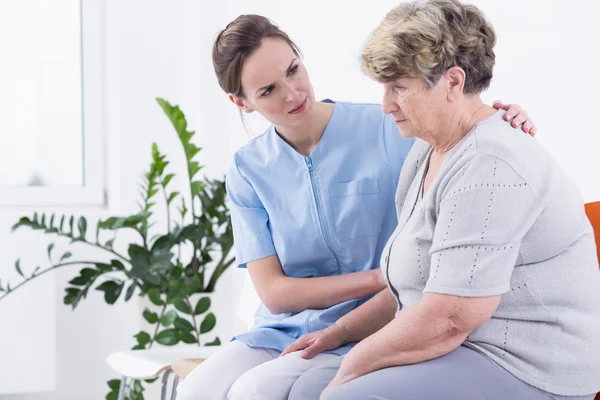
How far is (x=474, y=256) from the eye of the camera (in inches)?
46.6

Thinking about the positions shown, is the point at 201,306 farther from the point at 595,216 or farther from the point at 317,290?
the point at 595,216

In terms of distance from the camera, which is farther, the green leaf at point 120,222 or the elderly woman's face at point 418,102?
the green leaf at point 120,222

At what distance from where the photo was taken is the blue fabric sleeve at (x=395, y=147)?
5.66 feet

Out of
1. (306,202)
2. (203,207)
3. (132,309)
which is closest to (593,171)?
(306,202)

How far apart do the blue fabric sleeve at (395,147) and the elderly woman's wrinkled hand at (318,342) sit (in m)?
0.34

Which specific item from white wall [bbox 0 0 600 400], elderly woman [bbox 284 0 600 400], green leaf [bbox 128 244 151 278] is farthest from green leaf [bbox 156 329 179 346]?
elderly woman [bbox 284 0 600 400]

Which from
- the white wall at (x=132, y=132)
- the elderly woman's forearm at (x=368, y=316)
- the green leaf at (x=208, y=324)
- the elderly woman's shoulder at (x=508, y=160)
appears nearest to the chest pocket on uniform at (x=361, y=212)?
the elderly woman's forearm at (x=368, y=316)

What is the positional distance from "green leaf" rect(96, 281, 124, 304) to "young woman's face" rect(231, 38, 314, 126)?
1751 mm

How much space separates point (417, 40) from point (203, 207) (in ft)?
6.86

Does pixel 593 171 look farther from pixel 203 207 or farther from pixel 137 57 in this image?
pixel 137 57

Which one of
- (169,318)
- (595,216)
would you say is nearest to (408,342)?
(595,216)

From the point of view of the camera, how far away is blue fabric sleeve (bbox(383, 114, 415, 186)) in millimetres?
1725

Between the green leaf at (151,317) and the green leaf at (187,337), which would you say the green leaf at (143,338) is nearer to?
the green leaf at (151,317)

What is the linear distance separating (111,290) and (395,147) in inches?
74.7
